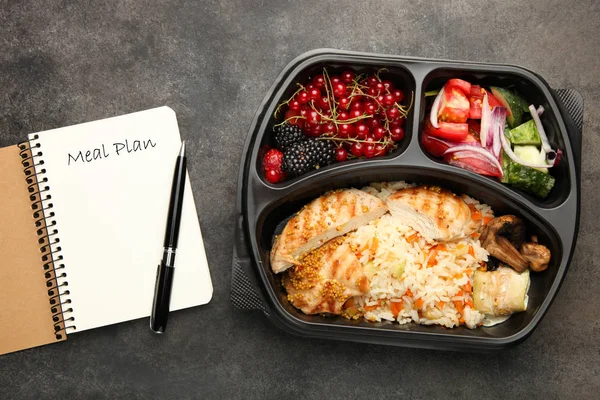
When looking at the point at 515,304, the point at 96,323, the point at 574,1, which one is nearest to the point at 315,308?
the point at 515,304

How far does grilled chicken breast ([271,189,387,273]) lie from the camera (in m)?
2.59

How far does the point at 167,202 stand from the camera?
9.58 ft

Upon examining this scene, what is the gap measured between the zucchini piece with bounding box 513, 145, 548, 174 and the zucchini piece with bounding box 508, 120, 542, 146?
32mm

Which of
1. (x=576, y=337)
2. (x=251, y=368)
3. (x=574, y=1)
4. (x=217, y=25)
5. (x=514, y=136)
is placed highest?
(x=574, y=1)

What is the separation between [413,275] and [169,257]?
137 centimetres

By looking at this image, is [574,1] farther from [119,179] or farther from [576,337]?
[119,179]

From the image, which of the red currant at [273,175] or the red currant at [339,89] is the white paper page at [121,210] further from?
the red currant at [339,89]

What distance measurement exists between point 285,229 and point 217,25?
1276 millimetres

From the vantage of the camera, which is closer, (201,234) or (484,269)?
(484,269)

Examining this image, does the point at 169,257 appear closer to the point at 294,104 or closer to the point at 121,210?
the point at 121,210

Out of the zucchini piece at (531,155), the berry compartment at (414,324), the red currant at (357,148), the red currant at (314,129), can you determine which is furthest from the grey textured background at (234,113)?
the red currant at (357,148)

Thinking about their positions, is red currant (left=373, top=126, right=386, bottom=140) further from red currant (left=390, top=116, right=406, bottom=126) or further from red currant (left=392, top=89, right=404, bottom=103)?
red currant (left=392, top=89, right=404, bottom=103)

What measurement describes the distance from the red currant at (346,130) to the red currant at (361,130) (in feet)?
0.07

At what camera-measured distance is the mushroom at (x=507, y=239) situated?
2586 mm
